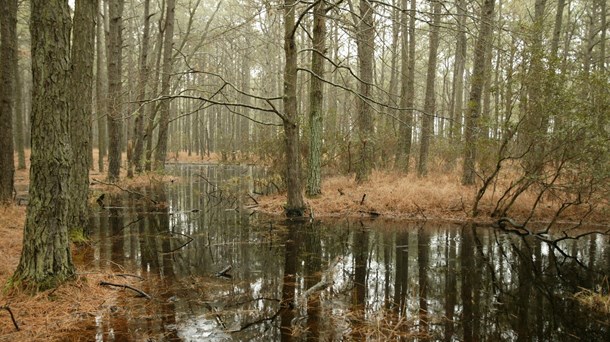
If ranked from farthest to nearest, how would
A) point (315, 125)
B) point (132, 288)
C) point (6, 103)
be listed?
point (315, 125) < point (6, 103) < point (132, 288)

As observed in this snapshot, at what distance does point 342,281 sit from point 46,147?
445cm

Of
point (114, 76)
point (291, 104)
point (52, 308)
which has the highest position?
point (114, 76)

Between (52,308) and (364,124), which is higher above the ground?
(364,124)

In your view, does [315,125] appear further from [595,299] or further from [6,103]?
[595,299]

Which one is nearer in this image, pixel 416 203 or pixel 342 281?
pixel 342 281

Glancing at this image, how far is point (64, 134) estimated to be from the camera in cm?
520

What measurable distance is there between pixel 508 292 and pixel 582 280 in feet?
5.04

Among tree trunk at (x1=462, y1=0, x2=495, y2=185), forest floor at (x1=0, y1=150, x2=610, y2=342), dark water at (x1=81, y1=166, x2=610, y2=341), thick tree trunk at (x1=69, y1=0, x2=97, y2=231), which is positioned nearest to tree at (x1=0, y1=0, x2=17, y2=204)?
forest floor at (x1=0, y1=150, x2=610, y2=342)

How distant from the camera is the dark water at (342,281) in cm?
472

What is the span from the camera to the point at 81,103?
7.91 meters

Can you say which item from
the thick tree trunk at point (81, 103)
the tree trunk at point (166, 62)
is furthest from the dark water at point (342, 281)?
the tree trunk at point (166, 62)

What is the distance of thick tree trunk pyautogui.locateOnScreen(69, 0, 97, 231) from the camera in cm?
784

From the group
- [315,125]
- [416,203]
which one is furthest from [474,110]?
[315,125]

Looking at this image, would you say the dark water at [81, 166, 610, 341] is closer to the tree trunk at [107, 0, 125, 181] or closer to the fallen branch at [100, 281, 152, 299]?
the fallen branch at [100, 281, 152, 299]
